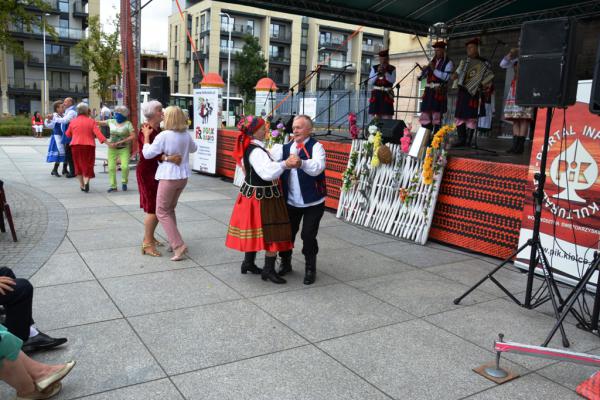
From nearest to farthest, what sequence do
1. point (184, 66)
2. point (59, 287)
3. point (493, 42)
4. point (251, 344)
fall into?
point (251, 344)
point (59, 287)
point (493, 42)
point (184, 66)

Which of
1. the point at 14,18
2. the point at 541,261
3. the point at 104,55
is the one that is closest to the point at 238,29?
the point at 104,55

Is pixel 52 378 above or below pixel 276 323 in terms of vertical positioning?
above

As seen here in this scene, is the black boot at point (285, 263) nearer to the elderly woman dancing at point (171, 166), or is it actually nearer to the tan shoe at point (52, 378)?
the elderly woman dancing at point (171, 166)

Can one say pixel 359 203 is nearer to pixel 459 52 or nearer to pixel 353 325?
pixel 353 325

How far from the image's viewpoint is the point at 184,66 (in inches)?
2475

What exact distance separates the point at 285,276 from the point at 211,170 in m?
7.74

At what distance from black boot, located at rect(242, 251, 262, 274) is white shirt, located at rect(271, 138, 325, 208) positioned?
69 cm

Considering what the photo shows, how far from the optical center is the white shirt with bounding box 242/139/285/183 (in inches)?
179

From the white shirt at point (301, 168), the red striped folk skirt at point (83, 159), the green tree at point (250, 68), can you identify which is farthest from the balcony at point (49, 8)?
the green tree at point (250, 68)

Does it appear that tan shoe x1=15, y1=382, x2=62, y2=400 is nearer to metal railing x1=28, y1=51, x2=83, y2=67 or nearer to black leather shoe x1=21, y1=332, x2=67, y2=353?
black leather shoe x1=21, y1=332, x2=67, y2=353

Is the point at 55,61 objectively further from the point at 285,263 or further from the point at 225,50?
the point at 285,263

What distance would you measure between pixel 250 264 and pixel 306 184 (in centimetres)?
105

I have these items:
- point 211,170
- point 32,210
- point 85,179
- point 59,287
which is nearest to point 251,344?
point 59,287

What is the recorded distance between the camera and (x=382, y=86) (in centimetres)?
1093
